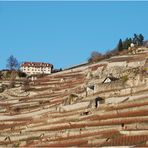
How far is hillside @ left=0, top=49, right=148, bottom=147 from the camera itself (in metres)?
47.9

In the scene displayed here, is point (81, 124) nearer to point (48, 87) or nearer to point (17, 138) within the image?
point (17, 138)

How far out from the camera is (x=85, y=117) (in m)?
58.6

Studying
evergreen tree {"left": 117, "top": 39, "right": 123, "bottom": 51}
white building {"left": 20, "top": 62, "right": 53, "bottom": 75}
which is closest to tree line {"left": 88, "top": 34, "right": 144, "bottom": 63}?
evergreen tree {"left": 117, "top": 39, "right": 123, "bottom": 51}

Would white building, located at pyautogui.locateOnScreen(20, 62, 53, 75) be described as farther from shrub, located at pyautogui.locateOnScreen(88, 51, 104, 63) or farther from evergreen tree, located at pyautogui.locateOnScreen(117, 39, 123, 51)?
evergreen tree, located at pyautogui.locateOnScreen(117, 39, 123, 51)

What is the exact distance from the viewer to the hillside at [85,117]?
47.9 meters

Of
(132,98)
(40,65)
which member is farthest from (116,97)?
(40,65)

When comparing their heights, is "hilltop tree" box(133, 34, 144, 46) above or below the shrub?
above

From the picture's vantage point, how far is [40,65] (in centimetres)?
17238

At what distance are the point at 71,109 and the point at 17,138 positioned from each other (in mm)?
10055

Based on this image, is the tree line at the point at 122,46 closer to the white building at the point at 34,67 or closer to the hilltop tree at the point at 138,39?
the hilltop tree at the point at 138,39

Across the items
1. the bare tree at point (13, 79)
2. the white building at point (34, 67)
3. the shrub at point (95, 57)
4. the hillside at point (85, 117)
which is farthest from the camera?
the white building at point (34, 67)

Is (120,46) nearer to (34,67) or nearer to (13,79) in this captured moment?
(13,79)

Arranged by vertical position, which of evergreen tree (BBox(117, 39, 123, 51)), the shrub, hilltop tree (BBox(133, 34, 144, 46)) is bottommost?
the shrub

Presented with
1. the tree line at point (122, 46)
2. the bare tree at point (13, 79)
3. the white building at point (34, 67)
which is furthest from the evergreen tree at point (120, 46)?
the white building at point (34, 67)
